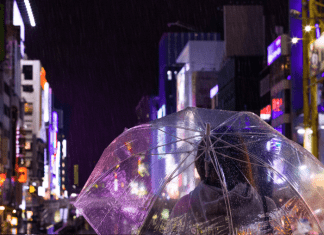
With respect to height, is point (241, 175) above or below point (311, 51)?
below

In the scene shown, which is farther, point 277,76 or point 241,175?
point 277,76

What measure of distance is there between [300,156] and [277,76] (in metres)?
35.3

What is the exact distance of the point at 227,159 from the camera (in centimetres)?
436

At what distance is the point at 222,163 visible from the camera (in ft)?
14.2

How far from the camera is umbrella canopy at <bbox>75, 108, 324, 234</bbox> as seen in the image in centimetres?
423

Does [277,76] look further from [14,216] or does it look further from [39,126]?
[39,126]

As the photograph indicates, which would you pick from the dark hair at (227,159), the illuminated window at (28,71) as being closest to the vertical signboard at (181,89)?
the illuminated window at (28,71)

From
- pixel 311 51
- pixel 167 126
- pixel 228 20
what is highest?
pixel 228 20

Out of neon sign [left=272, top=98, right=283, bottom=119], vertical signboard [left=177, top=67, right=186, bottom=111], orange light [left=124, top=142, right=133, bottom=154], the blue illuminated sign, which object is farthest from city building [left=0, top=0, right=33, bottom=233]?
vertical signboard [left=177, top=67, right=186, bottom=111]

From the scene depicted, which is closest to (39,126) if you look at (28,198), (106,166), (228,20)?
A: (28,198)

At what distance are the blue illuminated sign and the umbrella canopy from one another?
34.4 m

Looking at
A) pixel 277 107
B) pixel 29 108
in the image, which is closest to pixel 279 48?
pixel 277 107

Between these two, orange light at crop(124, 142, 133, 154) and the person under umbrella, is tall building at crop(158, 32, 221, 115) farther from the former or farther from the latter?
Answer: the person under umbrella

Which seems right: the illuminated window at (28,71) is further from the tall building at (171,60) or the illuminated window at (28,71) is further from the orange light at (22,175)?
the orange light at (22,175)
